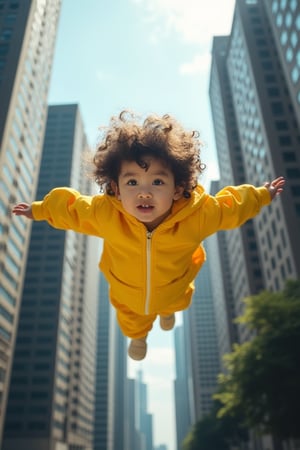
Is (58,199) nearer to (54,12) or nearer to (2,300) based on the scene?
(2,300)

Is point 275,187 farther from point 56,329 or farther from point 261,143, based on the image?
point 56,329

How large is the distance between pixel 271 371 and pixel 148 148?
1955cm

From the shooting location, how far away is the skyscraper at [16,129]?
51125 millimetres

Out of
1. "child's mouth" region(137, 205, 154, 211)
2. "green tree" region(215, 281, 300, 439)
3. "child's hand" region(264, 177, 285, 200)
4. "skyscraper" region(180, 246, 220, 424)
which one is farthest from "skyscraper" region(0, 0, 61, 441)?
"skyscraper" region(180, 246, 220, 424)

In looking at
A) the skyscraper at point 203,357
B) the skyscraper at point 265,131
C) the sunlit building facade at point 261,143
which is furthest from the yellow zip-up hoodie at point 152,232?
the skyscraper at point 203,357

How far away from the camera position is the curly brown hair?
3789mm

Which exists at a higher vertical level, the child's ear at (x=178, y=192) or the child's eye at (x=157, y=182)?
the child's ear at (x=178, y=192)

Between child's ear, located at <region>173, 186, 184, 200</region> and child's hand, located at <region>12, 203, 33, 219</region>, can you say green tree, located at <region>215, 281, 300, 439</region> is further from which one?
child's hand, located at <region>12, 203, 33, 219</region>

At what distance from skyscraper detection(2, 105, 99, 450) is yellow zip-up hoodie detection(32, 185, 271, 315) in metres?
77.5

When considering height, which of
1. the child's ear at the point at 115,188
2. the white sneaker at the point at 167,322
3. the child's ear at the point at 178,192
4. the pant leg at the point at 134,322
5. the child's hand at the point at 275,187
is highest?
the child's hand at the point at 275,187

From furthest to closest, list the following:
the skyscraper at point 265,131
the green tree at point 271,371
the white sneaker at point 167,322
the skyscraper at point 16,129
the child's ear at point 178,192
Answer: the skyscraper at point 16,129 → the skyscraper at point 265,131 → the green tree at point 271,371 → the white sneaker at point 167,322 → the child's ear at point 178,192

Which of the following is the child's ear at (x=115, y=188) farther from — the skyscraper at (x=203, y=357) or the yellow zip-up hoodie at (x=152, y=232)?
the skyscraper at (x=203, y=357)

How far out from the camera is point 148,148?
3.76 metres

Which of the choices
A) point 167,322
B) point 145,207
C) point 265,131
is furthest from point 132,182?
point 265,131
